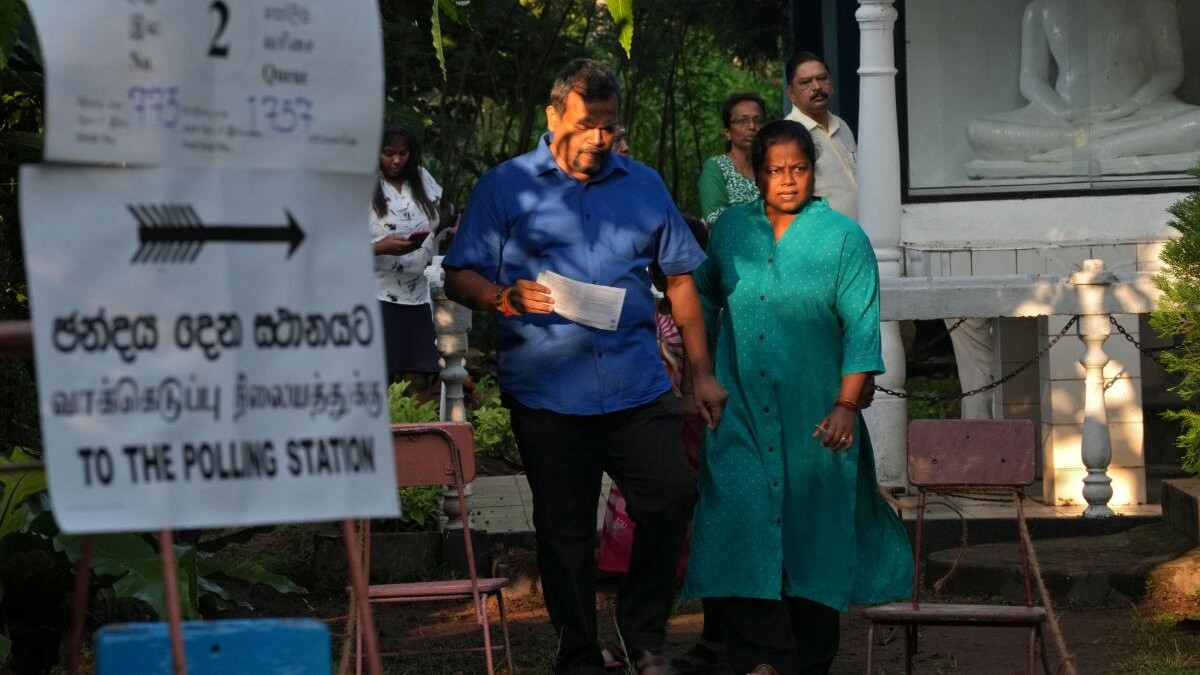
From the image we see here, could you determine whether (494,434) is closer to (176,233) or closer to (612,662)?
(612,662)

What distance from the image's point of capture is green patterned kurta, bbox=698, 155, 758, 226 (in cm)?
853

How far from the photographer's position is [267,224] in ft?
12.2

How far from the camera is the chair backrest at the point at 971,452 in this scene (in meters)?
6.42

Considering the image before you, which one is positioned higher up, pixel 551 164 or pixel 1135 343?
pixel 551 164

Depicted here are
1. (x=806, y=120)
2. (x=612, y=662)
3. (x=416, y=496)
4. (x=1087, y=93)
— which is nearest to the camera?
(x=612, y=662)

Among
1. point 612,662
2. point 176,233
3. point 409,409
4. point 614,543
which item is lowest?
point 612,662

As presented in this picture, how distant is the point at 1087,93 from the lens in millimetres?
10977

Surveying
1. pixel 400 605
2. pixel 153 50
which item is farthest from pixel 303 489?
pixel 400 605

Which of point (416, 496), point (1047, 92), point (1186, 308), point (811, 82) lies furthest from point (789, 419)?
point (1047, 92)

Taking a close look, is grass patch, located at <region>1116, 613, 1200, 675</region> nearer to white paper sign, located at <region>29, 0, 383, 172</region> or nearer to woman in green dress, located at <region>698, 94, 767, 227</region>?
woman in green dress, located at <region>698, 94, 767, 227</region>

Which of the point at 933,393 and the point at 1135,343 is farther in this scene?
the point at 933,393

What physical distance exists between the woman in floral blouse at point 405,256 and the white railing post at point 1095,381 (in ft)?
9.60

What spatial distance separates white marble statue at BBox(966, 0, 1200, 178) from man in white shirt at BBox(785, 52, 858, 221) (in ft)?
5.16

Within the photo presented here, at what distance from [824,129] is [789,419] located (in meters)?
3.51
